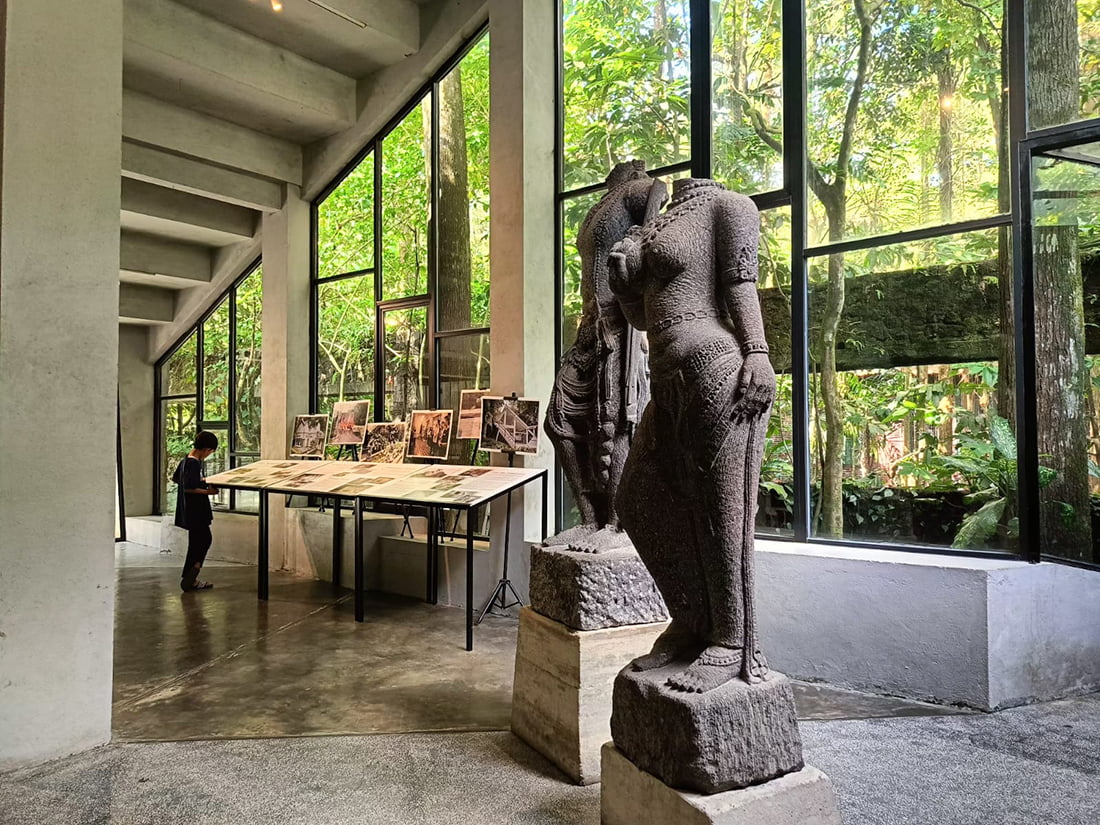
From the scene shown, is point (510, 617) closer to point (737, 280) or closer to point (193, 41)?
point (737, 280)

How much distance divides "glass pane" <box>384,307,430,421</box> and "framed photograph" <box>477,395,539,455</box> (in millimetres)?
1639

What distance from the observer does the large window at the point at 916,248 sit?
3.59m

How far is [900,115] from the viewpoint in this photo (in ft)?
13.9

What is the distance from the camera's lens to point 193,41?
602 cm

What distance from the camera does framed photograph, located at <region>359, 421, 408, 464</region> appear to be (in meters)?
6.36

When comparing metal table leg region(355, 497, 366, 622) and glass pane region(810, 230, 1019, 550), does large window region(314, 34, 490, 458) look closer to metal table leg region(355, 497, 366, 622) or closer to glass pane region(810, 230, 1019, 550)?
metal table leg region(355, 497, 366, 622)

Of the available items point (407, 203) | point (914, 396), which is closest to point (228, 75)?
point (407, 203)

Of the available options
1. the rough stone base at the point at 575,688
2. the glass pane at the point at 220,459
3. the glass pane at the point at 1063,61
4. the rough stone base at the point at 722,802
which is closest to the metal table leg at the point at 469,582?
the rough stone base at the point at 575,688

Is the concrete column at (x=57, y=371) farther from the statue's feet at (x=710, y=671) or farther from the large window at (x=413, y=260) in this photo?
Result: the large window at (x=413, y=260)

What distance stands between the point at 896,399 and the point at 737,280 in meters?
2.46

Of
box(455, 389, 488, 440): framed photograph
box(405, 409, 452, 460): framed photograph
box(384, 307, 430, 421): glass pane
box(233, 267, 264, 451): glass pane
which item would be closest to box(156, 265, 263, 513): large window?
box(233, 267, 264, 451): glass pane

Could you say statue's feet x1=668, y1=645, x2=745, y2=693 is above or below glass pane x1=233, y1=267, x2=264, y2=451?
below

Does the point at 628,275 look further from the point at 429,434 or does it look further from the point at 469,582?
the point at 429,434

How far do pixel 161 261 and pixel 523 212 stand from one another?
5.43m
